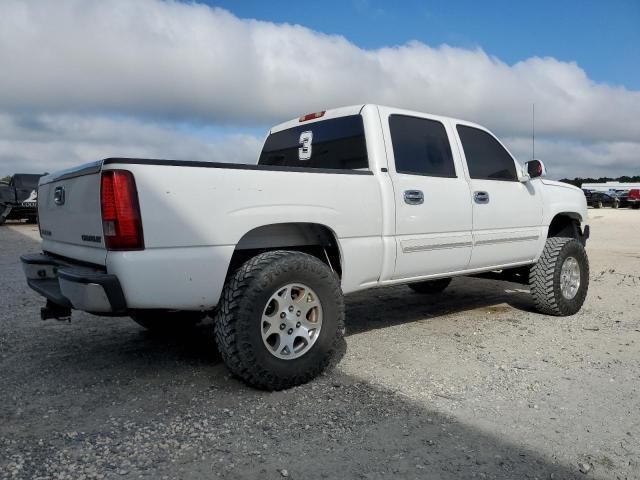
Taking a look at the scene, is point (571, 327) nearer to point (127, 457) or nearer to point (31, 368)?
point (127, 457)

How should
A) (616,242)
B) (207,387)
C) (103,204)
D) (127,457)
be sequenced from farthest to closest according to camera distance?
1. (616,242)
2. (207,387)
3. (103,204)
4. (127,457)

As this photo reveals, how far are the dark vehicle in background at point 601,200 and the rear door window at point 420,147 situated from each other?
4027 cm

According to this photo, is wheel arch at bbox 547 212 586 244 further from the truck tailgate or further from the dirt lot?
the truck tailgate

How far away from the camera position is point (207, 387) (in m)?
3.59

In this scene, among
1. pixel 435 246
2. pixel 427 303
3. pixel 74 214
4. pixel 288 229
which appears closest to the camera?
pixel 74 214

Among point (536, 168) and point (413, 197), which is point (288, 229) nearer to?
point (413, 197)

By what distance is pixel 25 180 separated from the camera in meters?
20.8

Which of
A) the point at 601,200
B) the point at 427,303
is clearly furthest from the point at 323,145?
the point at 601,200

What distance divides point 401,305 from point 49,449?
4.33 meters

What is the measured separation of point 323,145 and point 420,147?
0.82 metres

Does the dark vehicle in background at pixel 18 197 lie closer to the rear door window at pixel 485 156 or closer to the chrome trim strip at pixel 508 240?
the rear door window at pixel 485 156

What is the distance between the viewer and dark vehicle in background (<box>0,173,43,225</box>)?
20250 millimetres

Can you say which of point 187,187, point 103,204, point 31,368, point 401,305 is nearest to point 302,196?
point 187,187

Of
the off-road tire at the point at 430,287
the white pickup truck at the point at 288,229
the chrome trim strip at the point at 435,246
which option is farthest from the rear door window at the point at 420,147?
the off-road tire at the point at 430,287
